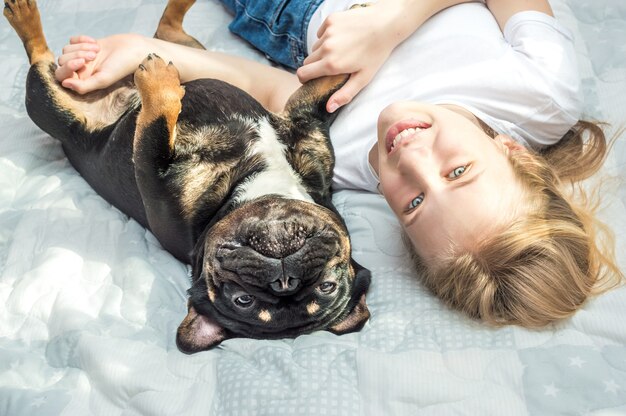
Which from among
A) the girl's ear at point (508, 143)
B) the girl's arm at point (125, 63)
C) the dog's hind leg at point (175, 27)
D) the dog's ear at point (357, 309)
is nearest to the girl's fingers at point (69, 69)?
the girl's arm at point (125, 63)

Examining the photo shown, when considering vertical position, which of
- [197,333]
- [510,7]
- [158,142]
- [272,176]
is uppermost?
[510,7]

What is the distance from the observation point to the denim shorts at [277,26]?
2898 mm

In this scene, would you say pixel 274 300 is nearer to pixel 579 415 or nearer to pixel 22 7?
pixel 579 415

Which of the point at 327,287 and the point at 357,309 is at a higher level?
the point at 327,287

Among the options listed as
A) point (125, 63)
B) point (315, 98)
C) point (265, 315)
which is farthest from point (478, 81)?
point (125, 63)

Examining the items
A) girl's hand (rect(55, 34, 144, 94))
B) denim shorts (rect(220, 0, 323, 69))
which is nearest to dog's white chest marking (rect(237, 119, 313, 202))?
girl's hand (rect(55, 34, 144, 94))

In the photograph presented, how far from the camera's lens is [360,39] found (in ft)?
7.97

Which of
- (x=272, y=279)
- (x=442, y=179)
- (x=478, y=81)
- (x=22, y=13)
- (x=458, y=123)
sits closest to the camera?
(x=272, y=279)

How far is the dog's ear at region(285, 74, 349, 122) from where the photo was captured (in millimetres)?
2451

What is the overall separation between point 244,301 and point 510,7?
1635mm

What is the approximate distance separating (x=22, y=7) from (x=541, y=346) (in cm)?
237

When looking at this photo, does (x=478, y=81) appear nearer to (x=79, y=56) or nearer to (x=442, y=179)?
(x=442, y=179)

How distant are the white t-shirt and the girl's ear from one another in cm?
7

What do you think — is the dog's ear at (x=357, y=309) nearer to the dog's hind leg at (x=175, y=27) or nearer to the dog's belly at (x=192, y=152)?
the dog's belly at (x=192, y=152)
